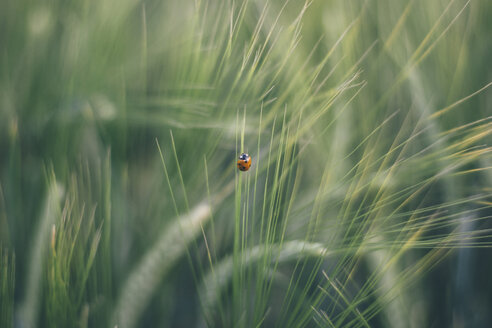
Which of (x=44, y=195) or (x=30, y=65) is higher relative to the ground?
(x=30, y=65)

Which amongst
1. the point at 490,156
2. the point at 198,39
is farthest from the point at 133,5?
the point at 490,156

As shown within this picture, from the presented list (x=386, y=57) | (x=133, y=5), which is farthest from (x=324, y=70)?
(x=133, y=5)

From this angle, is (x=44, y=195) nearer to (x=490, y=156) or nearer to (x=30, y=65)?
(x=30, y=65)

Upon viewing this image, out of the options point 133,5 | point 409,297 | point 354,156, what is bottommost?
point 409,297

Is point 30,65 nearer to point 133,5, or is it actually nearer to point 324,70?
point 133,5

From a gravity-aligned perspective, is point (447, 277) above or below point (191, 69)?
below

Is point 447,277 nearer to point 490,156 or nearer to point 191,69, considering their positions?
point 490,156
